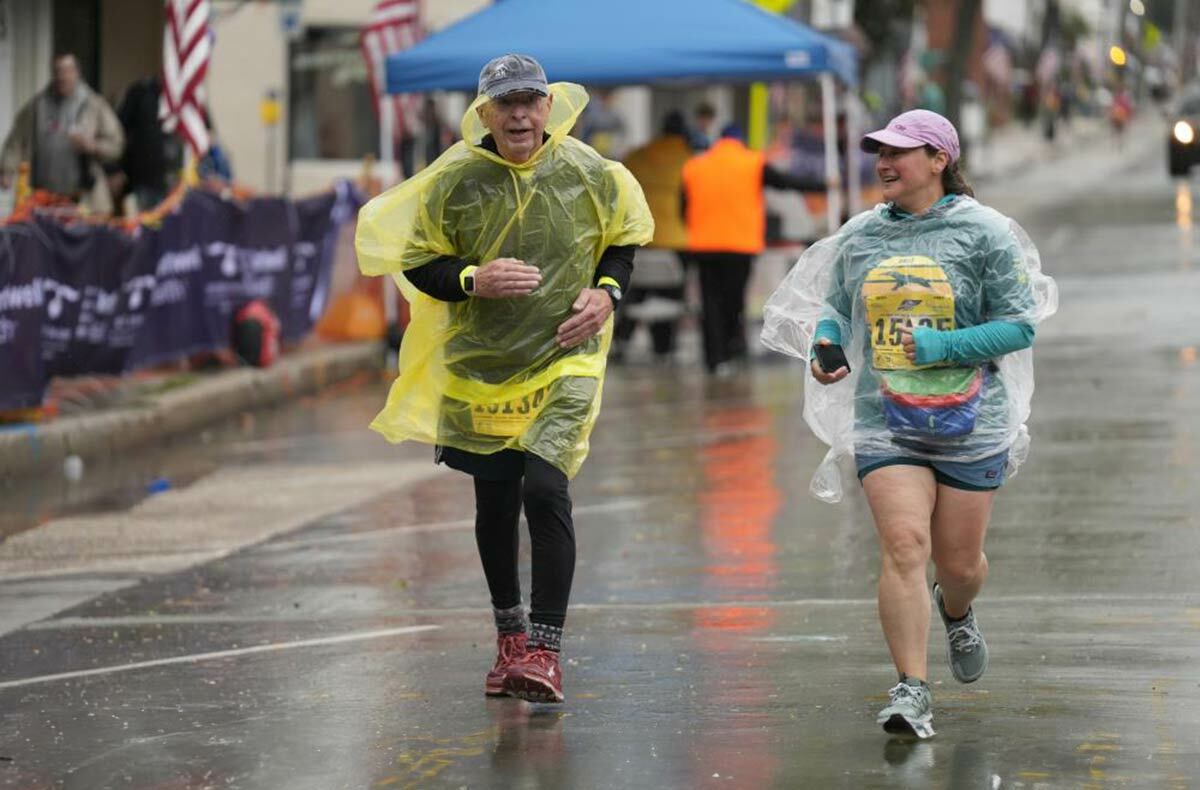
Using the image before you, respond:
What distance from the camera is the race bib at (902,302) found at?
22.5 ft

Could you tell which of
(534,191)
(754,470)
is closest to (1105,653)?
(534,191)

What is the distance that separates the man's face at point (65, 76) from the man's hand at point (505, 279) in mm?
12477

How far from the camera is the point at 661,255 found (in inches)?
841

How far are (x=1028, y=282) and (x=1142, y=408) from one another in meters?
8.79

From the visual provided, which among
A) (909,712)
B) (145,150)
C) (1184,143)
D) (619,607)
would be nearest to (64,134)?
(145,150)

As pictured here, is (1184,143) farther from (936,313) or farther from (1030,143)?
(1030,143)

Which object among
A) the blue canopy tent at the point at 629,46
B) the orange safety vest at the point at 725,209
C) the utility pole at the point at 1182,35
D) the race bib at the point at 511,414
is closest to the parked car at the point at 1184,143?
the blue canopy tent at the point at 629,46

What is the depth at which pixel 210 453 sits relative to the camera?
15.3 m

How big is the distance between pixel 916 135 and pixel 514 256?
1318 millimetres

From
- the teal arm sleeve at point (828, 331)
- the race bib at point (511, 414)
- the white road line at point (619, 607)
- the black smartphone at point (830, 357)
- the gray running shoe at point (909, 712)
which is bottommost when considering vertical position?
the white road line at point (619, 607)

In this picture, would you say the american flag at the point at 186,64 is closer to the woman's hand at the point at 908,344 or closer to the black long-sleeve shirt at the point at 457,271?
the black long-sleeve shirt at the point at 457,271

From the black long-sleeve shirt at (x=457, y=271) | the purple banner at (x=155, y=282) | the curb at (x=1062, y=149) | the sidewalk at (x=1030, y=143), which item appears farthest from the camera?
the sidewalk at (x=1030, y=143)

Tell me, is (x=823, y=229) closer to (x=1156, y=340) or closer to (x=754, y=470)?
(x=1156, y=340)

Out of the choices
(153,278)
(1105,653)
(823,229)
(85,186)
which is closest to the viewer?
(1105,653)
